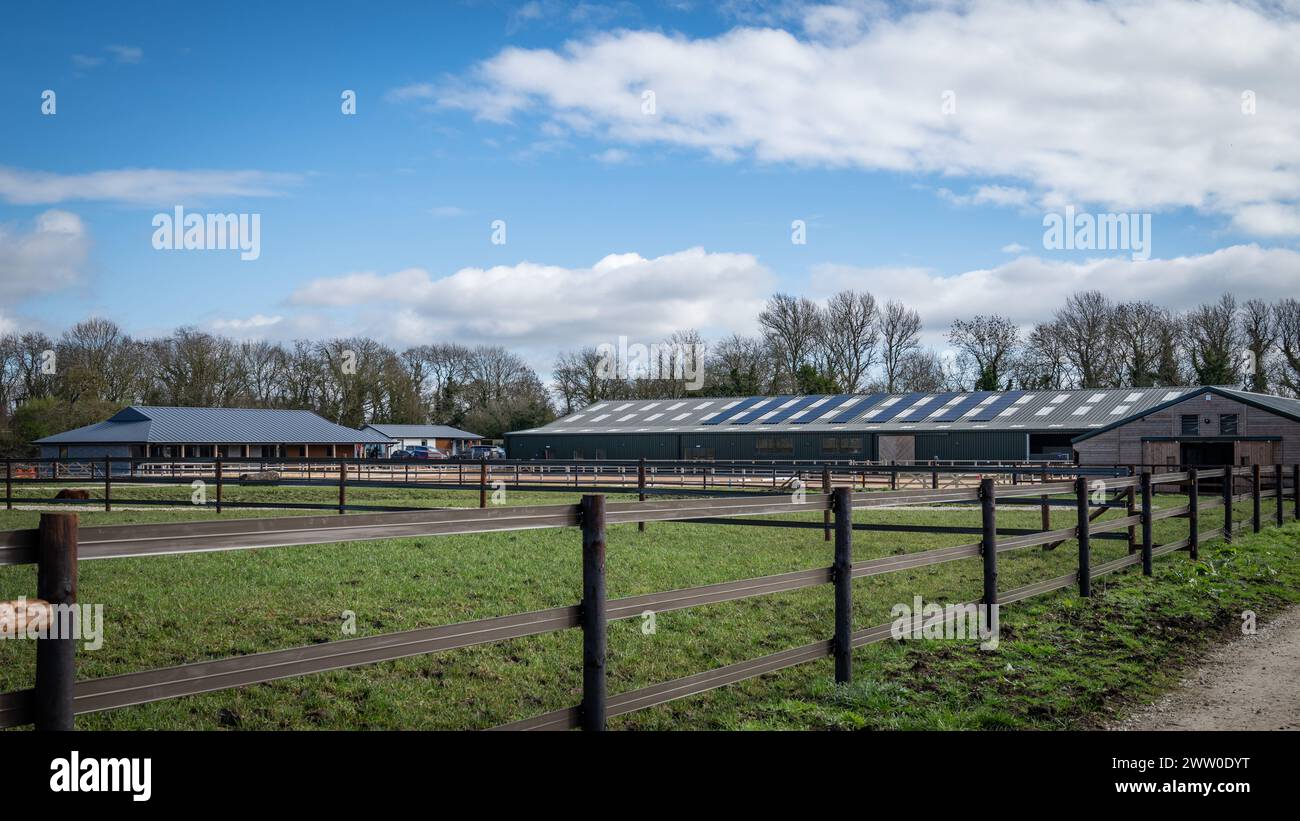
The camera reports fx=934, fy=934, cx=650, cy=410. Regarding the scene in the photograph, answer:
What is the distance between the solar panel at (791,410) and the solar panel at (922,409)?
24.3 feet

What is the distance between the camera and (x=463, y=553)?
484 inches

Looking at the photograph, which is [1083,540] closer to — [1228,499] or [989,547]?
[989,547]

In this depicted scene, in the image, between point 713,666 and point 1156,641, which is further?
point 1156,641

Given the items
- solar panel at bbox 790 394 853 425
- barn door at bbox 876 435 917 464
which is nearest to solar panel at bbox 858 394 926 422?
barn door at bbox 876 435 917 464

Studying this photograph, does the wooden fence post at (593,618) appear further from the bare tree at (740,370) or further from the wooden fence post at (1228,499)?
the bare tree at (740,370)

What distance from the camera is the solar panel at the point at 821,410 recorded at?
57.7m

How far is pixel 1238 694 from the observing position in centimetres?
596

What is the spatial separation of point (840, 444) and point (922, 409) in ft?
17.5

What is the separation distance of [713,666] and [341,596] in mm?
4160

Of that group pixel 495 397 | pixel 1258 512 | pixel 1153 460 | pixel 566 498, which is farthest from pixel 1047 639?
pixel 495 397

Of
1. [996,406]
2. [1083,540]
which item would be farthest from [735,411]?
[1083,540]

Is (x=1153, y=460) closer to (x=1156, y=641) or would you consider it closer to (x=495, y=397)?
(x=1156, y=641)

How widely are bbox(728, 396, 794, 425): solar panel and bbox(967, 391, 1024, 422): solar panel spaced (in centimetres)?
1373
